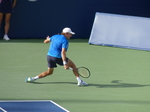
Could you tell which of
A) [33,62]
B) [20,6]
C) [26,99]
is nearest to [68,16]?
[20,6]

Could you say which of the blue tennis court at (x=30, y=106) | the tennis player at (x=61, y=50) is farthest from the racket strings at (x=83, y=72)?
the blue tennis court at (x=30, y=106)

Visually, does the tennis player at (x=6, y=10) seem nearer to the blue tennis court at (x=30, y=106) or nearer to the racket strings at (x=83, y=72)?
the racket strings at (x=83, y=72)

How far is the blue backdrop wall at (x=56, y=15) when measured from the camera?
16625mm

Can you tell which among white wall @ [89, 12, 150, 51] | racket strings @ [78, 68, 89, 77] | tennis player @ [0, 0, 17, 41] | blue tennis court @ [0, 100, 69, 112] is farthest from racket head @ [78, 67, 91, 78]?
tennis player @ [0, 0, 17, 41]

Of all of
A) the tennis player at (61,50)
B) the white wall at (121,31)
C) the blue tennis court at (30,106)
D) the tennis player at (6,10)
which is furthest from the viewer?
the tennis player at (6,10)

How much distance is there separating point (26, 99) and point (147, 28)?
22.4 ft

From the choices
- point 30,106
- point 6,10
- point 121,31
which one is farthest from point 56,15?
point 30,106

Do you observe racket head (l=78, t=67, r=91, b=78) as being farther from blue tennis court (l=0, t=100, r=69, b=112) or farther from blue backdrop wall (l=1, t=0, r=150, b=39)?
blue backdrop wall (l=1, t=0, r=150, b=39)

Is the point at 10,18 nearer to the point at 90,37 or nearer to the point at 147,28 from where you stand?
the point at 90,37

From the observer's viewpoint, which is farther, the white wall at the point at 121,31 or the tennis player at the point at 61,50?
the white wall at the point at 121,31

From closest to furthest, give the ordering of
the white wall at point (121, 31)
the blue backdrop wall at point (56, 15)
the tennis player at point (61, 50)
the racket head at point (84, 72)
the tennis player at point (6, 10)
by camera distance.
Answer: the tennis player at point (61, 50) → the racket head at point (84, 72) → the white wall at point (121, 31) → the tennis player at point (6, 10) → the blue backdrop wall at point (56, 15)

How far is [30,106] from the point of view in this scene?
927 cm

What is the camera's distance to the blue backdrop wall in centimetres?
1662

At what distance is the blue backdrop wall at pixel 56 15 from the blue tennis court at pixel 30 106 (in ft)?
24.1
